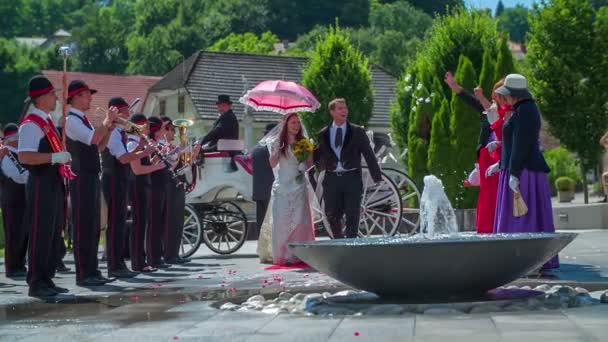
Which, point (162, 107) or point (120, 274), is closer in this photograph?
point (120, 274)

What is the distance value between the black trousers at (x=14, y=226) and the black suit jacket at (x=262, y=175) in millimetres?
3195

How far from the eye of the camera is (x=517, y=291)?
10.4m

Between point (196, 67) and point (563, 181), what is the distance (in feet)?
71.4

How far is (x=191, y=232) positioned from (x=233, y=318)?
9.93m

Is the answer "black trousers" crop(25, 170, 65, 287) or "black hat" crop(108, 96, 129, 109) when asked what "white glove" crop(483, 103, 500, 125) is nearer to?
"black hat" crop(108, 96, 129, 109)

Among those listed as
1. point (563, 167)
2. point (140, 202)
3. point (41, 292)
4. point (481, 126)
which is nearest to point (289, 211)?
point (140, 202)

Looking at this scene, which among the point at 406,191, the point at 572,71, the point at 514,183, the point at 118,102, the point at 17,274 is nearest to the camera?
the point at 514,183

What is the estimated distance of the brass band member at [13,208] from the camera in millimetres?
15812

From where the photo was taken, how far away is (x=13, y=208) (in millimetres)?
15953

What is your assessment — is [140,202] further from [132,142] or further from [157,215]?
[132,142]

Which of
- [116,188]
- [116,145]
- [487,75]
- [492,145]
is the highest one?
[487,75]

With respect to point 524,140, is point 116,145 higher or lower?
higher

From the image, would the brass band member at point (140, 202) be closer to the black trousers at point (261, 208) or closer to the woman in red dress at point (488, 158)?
the black trousers at point (261, 208)

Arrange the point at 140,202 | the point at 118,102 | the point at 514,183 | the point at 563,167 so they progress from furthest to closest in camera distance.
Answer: the point at 563,167, the point at 140,202, the point at 118,102, the point at 514,183
